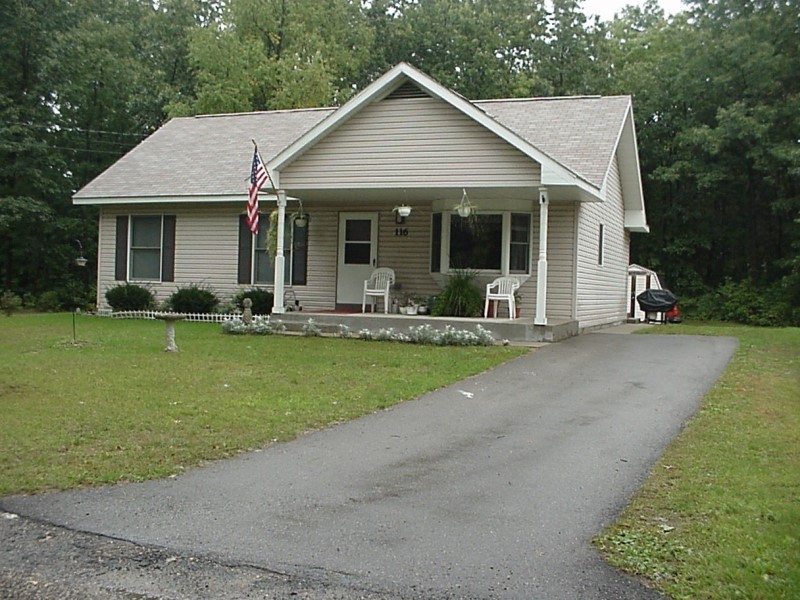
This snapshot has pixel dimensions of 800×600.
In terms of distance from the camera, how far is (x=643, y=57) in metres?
35.6

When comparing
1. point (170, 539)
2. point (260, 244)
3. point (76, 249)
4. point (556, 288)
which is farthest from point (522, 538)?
point (76, 249)

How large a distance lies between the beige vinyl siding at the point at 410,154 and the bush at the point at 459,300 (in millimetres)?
2197

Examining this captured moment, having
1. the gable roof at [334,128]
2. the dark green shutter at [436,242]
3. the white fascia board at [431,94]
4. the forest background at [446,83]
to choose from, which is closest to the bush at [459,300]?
the dark green shutter at [436,242]

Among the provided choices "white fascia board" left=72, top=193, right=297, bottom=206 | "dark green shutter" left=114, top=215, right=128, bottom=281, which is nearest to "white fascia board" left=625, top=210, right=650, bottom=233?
"white fascia board" left=72, top=193, right=297, bottom=206

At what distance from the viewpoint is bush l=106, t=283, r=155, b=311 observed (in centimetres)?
1928

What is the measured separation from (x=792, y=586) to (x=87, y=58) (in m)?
29.6

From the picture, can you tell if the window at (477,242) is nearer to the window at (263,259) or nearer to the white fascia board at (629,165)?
the window at (263,259)

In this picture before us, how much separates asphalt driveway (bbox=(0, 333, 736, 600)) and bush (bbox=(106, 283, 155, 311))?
502 inches

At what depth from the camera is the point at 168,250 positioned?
19562 mm

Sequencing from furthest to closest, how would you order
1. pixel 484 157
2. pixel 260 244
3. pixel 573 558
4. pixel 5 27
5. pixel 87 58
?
pixel 87 58, pixel 5 27, pixel 260 244, pixel 484 157, pixel 573 558

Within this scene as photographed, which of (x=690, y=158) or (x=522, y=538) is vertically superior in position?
(x=690, y=158)

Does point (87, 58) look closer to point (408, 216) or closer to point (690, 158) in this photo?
point (408, 216)

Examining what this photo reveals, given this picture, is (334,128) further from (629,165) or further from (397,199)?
(629,165)

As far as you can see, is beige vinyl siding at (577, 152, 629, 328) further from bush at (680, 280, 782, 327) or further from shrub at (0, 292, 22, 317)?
shrub at (0, 292, 22, 317)
